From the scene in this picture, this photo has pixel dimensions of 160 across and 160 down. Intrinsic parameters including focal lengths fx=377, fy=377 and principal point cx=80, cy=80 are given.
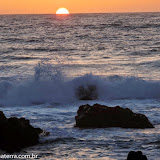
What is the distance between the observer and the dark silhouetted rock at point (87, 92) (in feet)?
42.1

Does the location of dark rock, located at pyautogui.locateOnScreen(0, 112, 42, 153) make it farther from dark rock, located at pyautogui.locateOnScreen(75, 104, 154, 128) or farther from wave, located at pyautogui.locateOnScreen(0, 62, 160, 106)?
wave, located at pyautogui.locateOnScreen(0, 62, 160, 106)

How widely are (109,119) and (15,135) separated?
2254 mm

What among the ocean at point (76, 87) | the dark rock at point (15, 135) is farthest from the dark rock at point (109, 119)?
the dark rock at point (15, 135)

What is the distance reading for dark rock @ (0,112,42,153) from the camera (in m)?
6.61

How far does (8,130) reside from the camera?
673 cm

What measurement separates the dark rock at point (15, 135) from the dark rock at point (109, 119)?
57.4 inches

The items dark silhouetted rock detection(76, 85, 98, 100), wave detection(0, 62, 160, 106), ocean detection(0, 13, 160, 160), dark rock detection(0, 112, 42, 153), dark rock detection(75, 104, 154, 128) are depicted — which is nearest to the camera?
dark rock detection(0, 112, 42, 153)

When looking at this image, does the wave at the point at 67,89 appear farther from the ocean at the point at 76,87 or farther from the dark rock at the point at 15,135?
the dark rock at the point at 15,135

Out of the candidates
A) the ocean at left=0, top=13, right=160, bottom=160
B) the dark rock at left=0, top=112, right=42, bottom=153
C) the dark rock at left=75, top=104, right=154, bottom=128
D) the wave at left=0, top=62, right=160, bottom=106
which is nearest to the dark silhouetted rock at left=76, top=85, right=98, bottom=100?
the wave at left=0, top=62, right=160, bottom=106

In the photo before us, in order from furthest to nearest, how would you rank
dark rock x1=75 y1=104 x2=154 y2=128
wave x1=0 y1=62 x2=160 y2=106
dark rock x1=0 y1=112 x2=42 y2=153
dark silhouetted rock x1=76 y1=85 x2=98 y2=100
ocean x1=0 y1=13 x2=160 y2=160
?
dark silhouetted rock x1=76 y1=85 x2=98 y2=100 → wave x1=0 y1=62 x2=160 y2=106 → dark rock x1=75 y1=104 x2=154 y2=128 → ocean x1=0 y1=13 x2=160 y2=160 → dark rock x1=0 y1=112 x2=42 y2=153

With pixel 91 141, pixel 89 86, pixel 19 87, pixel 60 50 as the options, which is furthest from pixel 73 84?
pixel 60 50

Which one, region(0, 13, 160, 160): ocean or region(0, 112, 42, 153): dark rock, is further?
region(0, 13, 160, 160): ocean

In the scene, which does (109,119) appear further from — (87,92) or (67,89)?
(67,89)

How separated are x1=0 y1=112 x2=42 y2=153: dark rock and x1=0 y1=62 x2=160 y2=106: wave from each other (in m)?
4.76
